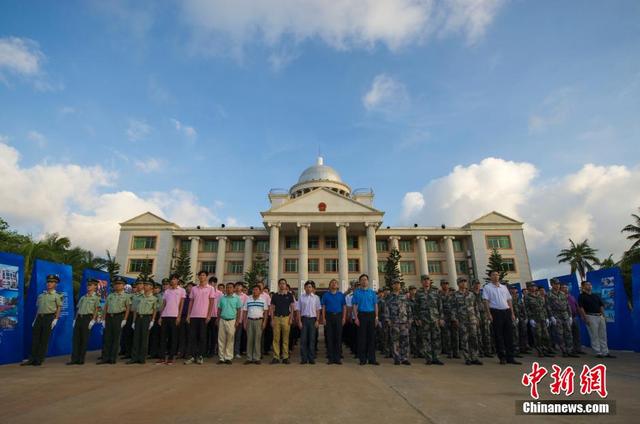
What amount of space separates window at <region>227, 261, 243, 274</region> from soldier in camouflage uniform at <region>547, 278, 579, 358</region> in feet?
116

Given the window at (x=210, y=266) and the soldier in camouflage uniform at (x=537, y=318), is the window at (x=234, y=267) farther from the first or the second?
the soldier in camouflage uniform at (x=537, y=318)

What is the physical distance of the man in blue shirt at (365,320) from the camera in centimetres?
777

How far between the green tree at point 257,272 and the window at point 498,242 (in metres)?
27.2

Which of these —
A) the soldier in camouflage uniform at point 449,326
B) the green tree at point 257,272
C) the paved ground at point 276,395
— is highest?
the green tree at point 257,272

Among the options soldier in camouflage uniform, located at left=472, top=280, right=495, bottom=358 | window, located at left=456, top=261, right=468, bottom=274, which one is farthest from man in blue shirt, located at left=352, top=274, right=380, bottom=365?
window, located at left=456, top=261, right=468, bottom=274

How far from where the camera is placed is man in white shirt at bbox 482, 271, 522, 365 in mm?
7539

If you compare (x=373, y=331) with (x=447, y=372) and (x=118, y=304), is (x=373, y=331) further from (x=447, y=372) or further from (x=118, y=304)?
(x=118, y=304)

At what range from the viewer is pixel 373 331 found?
7953 mm

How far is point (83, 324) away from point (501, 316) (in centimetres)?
961

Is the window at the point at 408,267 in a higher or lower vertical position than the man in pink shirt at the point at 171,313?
higher

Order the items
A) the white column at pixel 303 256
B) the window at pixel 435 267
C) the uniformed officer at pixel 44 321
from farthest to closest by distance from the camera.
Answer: the window at pixel 435 267 < the white column at pixel 303 256 < the uniformed officer at pixel 44 321

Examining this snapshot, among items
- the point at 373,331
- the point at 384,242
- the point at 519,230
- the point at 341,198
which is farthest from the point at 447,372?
the point at 519,230

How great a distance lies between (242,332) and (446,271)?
35910mm

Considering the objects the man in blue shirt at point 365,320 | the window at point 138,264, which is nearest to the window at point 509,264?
the man in blue shirt at point 365,320
